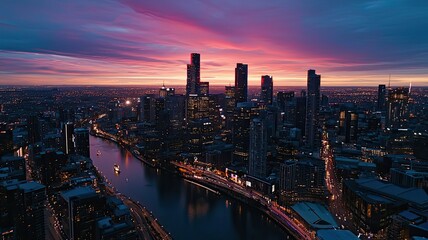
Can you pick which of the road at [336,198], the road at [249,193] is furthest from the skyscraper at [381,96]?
the road at [249,193]

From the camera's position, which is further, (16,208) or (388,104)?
(388,104)

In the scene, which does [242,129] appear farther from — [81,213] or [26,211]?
[26,211]

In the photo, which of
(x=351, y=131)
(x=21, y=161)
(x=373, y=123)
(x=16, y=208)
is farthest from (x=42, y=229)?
(x=373, y=123)

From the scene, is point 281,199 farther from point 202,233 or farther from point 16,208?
point 16,208

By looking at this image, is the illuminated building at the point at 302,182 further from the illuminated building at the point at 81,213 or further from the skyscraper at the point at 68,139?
the skyscraper at the point at 68,139

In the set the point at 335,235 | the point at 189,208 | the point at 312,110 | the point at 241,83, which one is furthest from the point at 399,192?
the point at 241,83

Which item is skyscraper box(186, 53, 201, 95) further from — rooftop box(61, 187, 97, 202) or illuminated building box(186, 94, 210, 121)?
rooftop box(61, 187, 97, 202)
